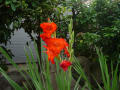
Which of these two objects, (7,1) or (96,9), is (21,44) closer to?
(96,9)

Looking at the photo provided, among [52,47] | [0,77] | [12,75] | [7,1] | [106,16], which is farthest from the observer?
[106,16]

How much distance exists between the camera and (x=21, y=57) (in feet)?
15.5

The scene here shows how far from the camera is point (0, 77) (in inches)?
109

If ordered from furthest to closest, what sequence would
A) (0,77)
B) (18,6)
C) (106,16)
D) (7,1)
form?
(106,16) → (0,77) → (18,6) → (7,1)

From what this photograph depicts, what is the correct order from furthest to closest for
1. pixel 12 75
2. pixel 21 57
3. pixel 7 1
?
pixel 21 57, pixel 12 75, pixel 7 1

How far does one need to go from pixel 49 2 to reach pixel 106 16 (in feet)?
3.69

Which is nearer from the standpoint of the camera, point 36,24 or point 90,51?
point 36,24

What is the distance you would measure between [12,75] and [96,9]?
6.49 ft

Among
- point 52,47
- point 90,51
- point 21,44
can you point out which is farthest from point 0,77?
point 52,47

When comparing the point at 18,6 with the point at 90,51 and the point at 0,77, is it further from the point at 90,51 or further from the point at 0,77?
the point at 90,51

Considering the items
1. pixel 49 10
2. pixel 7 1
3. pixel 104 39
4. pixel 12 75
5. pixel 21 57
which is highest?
pixel 7 1

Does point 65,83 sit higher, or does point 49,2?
point 49,2

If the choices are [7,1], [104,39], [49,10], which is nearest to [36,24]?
[49,10]

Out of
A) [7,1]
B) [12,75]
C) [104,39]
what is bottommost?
[12,75]
